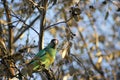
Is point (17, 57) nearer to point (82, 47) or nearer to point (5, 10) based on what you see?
point (5, 10)

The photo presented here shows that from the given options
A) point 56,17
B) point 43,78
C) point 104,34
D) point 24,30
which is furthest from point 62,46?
point 104,34

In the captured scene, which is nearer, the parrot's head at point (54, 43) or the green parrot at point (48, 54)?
the green parrot at point (48, 54)

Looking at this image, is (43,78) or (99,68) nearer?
(43,78)

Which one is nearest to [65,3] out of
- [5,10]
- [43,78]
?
[5,10]

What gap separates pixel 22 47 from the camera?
4.69 meters

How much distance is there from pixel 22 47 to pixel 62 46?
0.49m

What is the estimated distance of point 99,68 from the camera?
24.7ft

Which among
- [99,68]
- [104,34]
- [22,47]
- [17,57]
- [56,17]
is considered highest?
[17,57]

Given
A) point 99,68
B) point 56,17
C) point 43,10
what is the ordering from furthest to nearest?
point 99,68, point 56,17, point 43,10

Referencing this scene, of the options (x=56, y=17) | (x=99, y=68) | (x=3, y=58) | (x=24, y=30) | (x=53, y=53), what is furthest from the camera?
(x=99, y=68)

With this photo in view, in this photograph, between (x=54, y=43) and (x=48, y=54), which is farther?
Answer: (x=54, y=43)

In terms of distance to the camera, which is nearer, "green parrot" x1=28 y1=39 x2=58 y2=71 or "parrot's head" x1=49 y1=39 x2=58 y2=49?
"green parrot" x1=28 y1=39 x2=58 y2=71

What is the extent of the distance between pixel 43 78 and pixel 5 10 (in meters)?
0.94

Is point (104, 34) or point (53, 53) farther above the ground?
point (53, 53)
